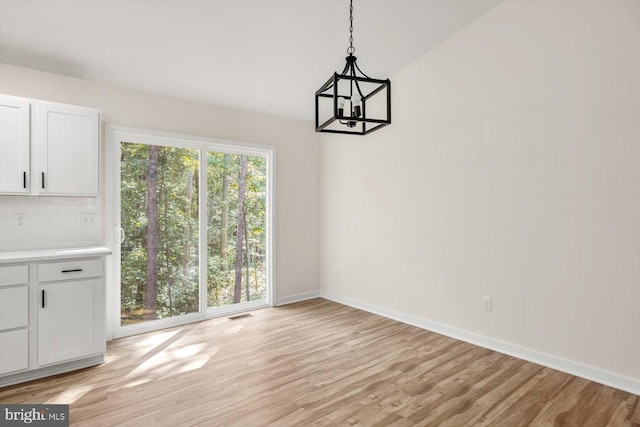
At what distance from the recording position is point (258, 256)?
4730 millimetres

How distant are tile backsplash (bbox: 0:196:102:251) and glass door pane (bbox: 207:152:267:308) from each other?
1226 millimetres

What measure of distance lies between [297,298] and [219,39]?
339cm

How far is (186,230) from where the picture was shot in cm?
407

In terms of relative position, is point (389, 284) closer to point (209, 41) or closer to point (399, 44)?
point (399, 44)

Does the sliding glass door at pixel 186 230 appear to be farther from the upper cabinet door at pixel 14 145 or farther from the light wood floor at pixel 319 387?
the upper cabinet door at pixel 14 145

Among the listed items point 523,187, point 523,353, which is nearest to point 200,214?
point 523,187

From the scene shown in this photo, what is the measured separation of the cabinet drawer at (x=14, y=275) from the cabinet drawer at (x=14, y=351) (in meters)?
0.36

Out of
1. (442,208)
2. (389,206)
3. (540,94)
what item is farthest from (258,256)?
(540,94)

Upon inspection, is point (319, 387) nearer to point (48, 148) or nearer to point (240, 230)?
point (240, 230)

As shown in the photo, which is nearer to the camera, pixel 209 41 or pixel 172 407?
pixel 172 407

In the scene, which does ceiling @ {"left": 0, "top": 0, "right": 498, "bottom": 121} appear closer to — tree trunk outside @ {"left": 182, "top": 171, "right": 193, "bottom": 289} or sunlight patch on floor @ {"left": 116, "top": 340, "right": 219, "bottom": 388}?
tree trunk outside @ {"left": 182, "top": 171, "right": 193, "bottom": 289}

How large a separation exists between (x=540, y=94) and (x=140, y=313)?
174 inches

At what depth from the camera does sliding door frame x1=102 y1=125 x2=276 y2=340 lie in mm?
3502

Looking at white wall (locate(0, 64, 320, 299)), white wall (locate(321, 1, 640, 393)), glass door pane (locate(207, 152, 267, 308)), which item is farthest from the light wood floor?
white wall (locate(0, 64, 320, 299))
